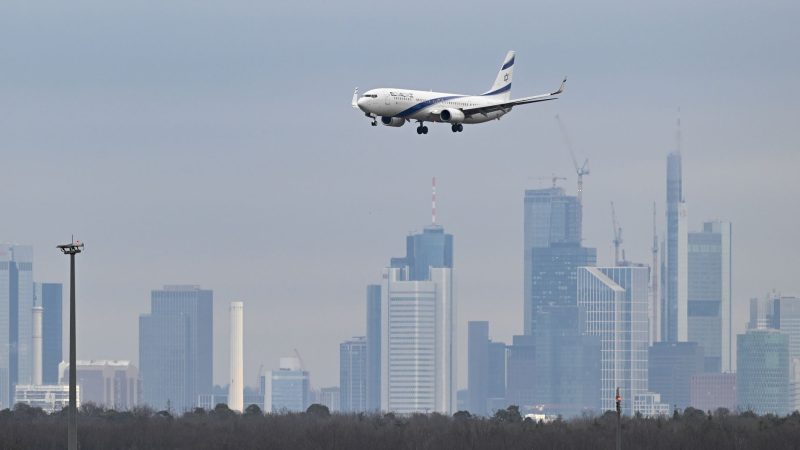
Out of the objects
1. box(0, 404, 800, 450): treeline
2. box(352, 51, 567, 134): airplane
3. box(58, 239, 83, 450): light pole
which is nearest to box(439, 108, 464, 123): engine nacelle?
box(352, 51, 567, 134): airplane

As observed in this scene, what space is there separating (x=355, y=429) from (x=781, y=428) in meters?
31.8

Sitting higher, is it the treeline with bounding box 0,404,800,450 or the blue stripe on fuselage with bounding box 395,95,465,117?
the blue stripe on fuselage with bounding box 395,95,465,117

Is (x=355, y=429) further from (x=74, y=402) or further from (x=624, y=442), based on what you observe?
(x=74, y=402)

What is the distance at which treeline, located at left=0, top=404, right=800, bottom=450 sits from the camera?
150 meters

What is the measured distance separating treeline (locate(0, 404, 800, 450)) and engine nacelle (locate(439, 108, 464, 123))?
76.6 feet

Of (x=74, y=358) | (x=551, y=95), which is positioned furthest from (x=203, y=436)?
(x=74, y=358)

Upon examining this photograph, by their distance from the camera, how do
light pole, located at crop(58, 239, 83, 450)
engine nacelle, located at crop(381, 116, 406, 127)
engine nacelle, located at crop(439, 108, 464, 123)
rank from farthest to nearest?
1. engine nacelle, located at crop(439, 108, 464, 123)
2. engine nacelle, located at crop(381, 116, 406, 127)
3. light pole, located at crop(58, 239, 83, 450)

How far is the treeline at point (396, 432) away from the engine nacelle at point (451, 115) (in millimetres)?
23355

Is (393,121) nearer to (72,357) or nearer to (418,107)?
(418,107)

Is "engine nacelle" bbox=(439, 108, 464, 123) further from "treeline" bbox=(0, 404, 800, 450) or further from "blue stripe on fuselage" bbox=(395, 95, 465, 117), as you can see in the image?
"treeline" bbox=(0, 404, 800, 450)

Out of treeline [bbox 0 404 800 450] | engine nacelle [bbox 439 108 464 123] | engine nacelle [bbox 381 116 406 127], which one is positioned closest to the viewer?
treeline [bbox 0 404 800 450]

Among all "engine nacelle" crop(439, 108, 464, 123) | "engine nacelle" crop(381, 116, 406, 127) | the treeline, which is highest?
"engine nacelle" crop(439, 108, 464, 123)

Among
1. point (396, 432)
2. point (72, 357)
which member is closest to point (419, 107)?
point (396, 432)

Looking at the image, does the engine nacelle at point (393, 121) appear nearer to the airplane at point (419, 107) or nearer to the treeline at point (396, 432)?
the airplane at point (419, 107)
